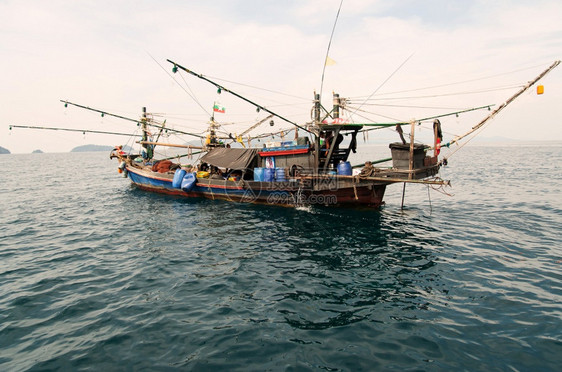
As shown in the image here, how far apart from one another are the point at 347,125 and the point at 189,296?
13.2m

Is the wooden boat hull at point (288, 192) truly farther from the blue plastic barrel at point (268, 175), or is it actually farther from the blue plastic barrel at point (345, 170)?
the blue plastic barrel at point (345, 170)

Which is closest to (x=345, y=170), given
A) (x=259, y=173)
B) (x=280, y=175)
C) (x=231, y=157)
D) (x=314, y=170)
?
(x=314, y=170)

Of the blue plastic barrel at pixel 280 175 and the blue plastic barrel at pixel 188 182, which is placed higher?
the blue plastic barrel at pixel 280 175

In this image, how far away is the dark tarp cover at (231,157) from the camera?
20.8 meters

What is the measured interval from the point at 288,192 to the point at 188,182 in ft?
27.0

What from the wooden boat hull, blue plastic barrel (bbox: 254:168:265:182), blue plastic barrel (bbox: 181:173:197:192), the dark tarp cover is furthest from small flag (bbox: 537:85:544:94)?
blue plastic barrel (bbox: 181:173:197:192)

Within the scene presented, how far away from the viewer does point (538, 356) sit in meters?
5.70

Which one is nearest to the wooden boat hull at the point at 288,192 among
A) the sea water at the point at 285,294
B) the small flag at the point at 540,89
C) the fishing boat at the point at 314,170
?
the fishing boat at the point at 314,170

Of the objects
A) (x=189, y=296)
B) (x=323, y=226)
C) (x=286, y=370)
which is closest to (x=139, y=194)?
(x=323, y=226)

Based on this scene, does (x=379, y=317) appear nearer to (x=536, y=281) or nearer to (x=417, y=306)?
(x=417, y=306)

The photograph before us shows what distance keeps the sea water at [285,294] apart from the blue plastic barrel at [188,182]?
5.82m

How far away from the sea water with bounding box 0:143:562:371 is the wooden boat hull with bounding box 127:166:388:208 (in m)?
1.86

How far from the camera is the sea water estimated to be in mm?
5863

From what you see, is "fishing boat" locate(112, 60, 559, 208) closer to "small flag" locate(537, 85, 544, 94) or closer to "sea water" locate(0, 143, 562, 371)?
"small flag" locate(537, 85, 544, 94)
